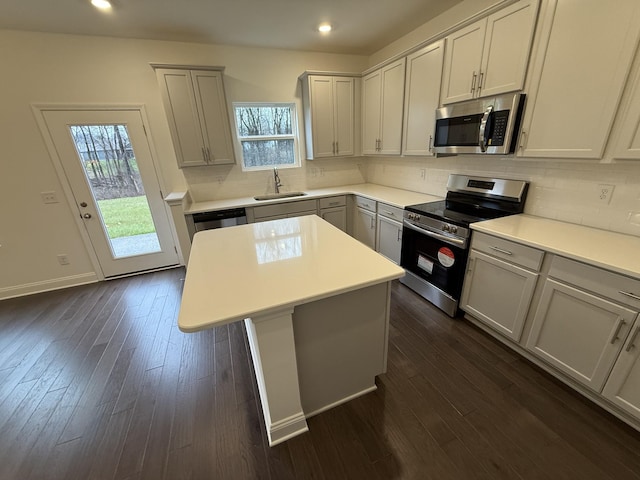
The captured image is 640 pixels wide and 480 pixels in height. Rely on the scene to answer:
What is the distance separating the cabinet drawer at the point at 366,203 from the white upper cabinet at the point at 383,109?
654 millimetres

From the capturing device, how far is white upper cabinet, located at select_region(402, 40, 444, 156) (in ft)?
8.12

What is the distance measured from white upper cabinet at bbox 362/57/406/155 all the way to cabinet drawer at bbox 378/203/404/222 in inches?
27.6

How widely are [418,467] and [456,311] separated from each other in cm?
137

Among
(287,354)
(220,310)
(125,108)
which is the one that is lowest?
(287,354)

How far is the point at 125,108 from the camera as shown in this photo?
3047mm

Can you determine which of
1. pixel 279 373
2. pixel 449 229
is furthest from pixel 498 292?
pixel 279 373

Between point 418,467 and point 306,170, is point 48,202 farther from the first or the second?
point 418,467

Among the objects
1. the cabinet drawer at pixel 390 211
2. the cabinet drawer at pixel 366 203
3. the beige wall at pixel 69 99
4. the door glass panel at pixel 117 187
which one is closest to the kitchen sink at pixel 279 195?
the beige wall at pixel 69 99

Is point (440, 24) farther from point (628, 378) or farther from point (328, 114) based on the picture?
point (628, 378)

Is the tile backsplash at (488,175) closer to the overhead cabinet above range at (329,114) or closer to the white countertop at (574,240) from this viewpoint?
the white countertop at (574,240)

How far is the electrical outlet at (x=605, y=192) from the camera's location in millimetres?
1727

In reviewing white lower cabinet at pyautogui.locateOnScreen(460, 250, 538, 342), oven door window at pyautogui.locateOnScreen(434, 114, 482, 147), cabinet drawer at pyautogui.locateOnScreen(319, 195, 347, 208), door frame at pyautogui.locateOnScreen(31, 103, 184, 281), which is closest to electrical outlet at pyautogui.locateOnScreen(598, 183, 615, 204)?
white lower cabinet at pyautogui.locateOnScreen(460, 250, 538, 342)

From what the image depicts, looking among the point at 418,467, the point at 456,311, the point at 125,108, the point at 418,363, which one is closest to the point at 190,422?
the point at 418,467

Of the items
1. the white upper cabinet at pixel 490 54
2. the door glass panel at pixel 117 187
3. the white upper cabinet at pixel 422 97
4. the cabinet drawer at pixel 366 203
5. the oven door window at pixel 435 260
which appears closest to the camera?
the white upper cabinet at pixel 490 54
